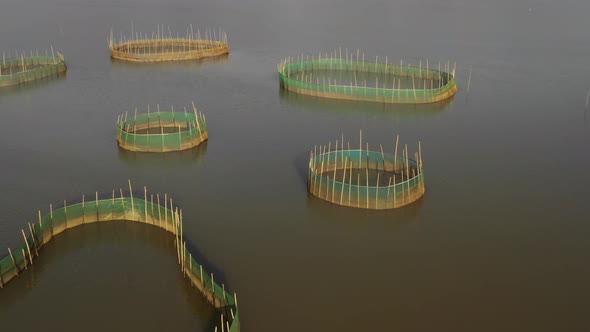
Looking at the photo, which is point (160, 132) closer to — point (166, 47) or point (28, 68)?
point (28, 68)

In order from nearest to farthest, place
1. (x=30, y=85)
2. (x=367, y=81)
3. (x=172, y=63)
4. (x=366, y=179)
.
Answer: (x=366, y=179) → (x=30, y=85) → (x=367, y=81) → (x=172, y=63)

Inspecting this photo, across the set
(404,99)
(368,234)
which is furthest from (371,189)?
(404,99)

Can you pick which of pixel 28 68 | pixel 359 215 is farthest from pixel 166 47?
pixel 359 215

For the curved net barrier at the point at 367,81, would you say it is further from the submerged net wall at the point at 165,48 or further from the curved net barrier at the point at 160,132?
the curved net barrier at the point at 160,132

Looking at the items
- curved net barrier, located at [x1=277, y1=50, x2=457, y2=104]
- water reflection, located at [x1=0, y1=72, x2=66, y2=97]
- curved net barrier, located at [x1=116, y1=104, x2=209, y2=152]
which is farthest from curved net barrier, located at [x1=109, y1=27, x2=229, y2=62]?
curved net barrier, located at [x1=116, y1=104, x2=209, y2=152]

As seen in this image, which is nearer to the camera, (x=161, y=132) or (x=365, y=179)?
(x=365, y=179)

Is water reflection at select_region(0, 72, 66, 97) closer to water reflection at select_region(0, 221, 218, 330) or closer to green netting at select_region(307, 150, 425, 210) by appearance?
water reflection at select_region(0, 221, 218, 330)

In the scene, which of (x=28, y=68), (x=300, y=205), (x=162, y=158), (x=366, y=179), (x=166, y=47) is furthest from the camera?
(x=166, y=47)
